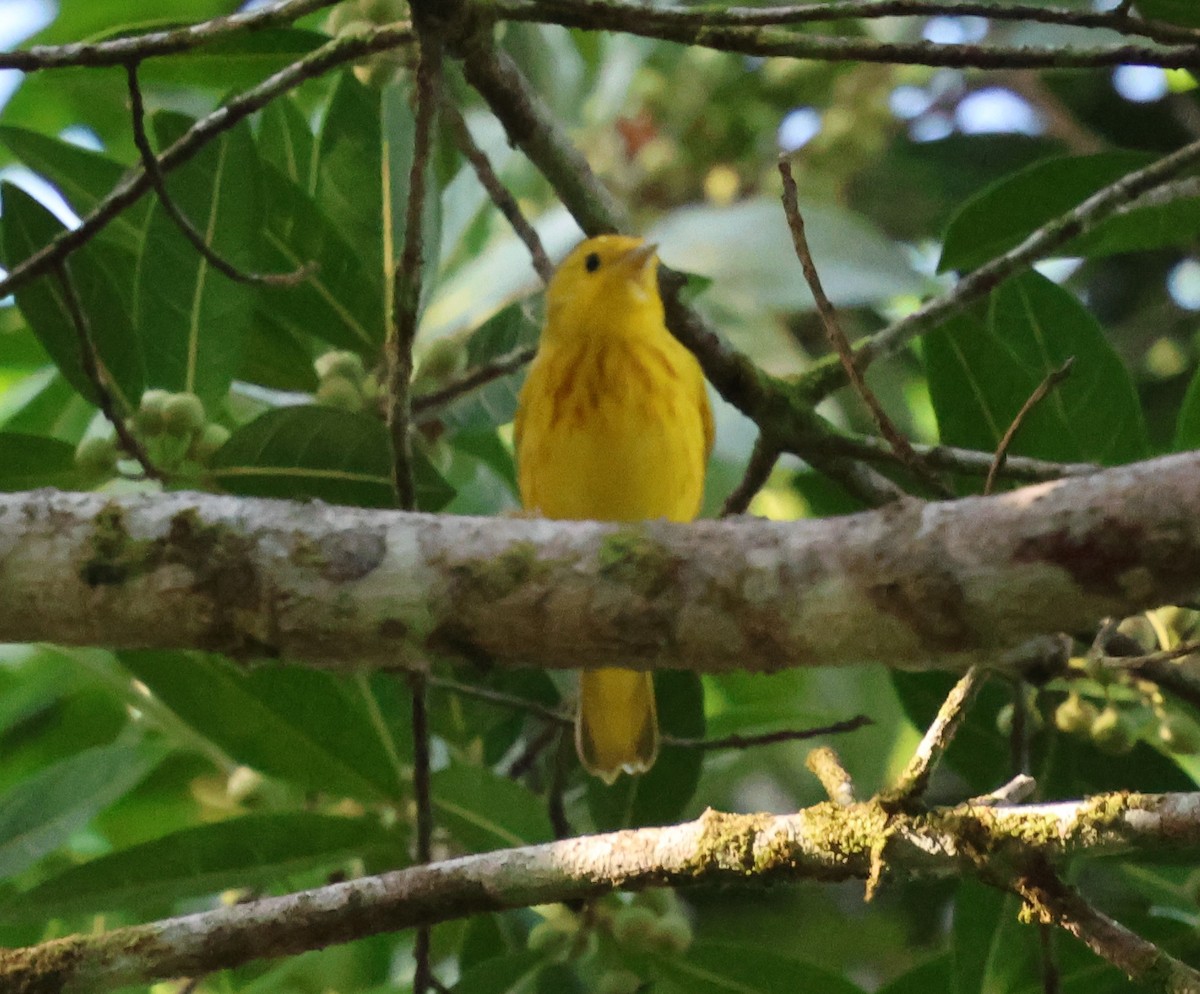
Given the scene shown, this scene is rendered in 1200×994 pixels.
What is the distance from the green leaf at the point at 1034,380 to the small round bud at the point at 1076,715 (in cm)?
47

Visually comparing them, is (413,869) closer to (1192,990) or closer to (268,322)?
(1192,990)

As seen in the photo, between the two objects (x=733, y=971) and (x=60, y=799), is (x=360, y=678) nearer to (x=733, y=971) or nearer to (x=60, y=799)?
(x=60, y=799)

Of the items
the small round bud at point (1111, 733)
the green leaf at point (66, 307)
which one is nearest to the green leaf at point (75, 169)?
the green leaf at point (66, 307)

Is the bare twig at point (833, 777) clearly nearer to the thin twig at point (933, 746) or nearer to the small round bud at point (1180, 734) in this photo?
the thin twig at point (933, 746)

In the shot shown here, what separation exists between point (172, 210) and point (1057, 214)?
70.8 inches

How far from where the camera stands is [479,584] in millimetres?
1675

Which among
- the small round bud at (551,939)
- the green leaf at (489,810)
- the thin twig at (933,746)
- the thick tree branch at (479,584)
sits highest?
the green leaf at (489,810)

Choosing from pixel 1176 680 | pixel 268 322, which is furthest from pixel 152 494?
pixel 1176 680

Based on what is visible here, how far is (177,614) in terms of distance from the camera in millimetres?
1679

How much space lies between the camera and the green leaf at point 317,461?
8.23 feet

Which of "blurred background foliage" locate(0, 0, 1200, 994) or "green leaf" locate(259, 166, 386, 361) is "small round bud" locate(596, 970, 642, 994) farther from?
"green leaf" locate(259, 166, 386, 361)

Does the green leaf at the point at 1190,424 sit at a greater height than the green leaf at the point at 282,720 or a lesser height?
greater

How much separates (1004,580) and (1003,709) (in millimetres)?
1491

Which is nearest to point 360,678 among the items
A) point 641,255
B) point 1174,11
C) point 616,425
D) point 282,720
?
point 282,720
